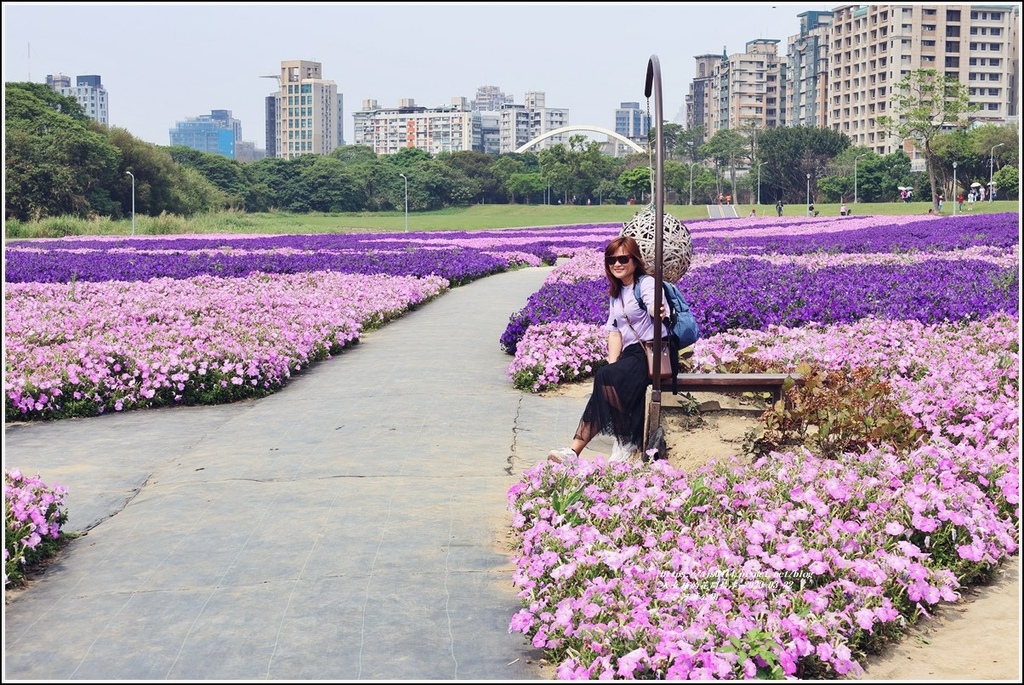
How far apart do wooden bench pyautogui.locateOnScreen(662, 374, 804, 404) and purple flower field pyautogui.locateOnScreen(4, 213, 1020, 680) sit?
69 centimetres

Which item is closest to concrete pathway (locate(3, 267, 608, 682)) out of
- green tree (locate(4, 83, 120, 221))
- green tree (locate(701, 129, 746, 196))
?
green tree (locate(4, 83, 120, 221))

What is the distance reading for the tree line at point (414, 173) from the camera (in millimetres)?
63625

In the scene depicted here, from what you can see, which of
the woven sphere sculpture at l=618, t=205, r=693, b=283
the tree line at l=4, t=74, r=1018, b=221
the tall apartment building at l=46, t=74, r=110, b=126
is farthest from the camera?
the tall apartment building at l=46, t=74, r=110, b=126

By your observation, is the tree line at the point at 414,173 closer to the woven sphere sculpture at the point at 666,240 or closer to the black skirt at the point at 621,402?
the woven sphere sculpture at the point at 666,240

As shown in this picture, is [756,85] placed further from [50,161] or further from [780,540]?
[780,540]

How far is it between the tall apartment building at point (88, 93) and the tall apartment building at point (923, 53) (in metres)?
94.3

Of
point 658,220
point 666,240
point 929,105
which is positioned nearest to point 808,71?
point 929,105

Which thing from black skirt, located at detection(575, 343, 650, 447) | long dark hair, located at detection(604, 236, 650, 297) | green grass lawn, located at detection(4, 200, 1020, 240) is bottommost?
black skirt, located at detection(575, 343, 650, 447)

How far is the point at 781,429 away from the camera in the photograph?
6.67 meters

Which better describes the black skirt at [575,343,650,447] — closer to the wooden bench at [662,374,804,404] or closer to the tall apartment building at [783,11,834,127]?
the wooden bench at [662,374,804,404]

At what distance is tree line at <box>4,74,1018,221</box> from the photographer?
63625 mm

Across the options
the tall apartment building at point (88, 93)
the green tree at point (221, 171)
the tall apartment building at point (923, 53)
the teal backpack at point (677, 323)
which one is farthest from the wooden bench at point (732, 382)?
the tall apartment building at point (923, 53)

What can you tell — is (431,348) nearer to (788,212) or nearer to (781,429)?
(781,429)

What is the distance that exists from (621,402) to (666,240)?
1369 mm
